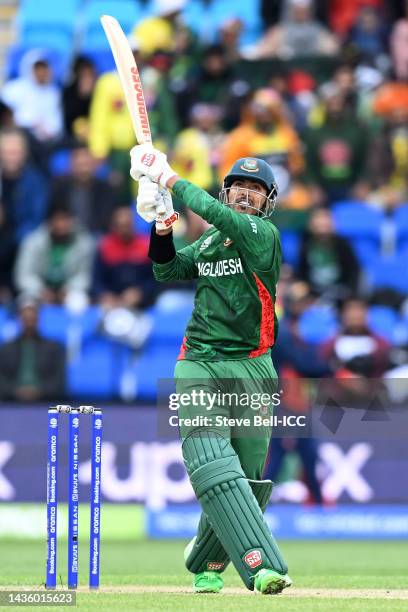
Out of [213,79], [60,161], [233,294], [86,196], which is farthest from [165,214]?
[213,79]

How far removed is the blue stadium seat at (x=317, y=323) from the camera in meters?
13.6

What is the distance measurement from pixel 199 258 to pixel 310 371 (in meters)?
5.78

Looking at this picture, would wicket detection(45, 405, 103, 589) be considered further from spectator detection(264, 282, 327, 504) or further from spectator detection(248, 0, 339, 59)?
spectator detection(248, 0, 339, 59)

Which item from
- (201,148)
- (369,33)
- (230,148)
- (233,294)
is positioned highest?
(369,33)

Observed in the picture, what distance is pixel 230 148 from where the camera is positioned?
1479 cm

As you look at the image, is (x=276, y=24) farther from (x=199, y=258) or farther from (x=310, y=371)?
(x=199, y=258)

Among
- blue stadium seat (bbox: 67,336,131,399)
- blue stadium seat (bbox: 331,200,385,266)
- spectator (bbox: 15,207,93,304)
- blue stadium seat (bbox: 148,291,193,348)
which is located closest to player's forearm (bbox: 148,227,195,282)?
blue stadium seat (bbox: 67,336,131,399)

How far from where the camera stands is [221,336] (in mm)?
7027

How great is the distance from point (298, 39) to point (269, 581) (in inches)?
435

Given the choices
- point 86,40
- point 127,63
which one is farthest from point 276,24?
point 127,63

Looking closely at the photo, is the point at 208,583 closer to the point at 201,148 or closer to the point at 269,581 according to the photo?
the point at 269,581

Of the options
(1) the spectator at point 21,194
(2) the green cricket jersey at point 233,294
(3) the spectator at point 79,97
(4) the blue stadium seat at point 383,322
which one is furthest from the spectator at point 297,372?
(2) the green cricket jersey at point 233,294

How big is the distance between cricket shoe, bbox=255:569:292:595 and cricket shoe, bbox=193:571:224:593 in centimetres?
66

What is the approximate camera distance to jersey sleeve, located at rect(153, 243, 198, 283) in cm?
715
